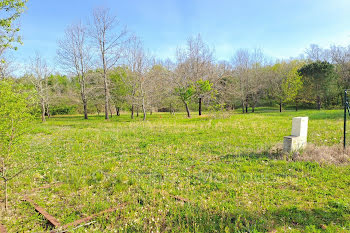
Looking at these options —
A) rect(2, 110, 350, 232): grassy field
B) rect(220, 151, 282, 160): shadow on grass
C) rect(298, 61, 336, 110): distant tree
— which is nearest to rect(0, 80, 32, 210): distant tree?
rect(2, 110, 350, 232): grassy field

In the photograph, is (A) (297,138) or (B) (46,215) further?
(A) (297,138)

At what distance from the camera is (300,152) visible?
280 inches

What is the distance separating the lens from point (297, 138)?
724 cm

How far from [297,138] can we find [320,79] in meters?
34.0

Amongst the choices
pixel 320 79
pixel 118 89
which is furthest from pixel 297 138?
pixel 320 79

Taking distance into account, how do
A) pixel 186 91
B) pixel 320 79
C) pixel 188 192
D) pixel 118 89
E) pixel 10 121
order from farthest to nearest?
1. pixel 320 79
2. pixel 118 89
3. pixel 186 91
4. pixel 188 192
5. pixel 10 121

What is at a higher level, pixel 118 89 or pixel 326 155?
pixel 118 89

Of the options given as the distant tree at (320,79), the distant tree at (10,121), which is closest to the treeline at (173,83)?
the distant tree at (320,79)

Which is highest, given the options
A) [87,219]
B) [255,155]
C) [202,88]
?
[202,88]

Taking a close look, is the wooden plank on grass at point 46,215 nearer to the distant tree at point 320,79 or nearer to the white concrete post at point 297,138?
the white concrete post at point 297,138

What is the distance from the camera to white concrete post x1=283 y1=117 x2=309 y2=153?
23.6 ft

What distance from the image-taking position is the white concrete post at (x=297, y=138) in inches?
283

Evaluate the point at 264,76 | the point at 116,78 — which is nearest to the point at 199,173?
the point at 116,78

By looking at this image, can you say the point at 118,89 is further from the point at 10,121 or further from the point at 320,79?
the point at 320,79
